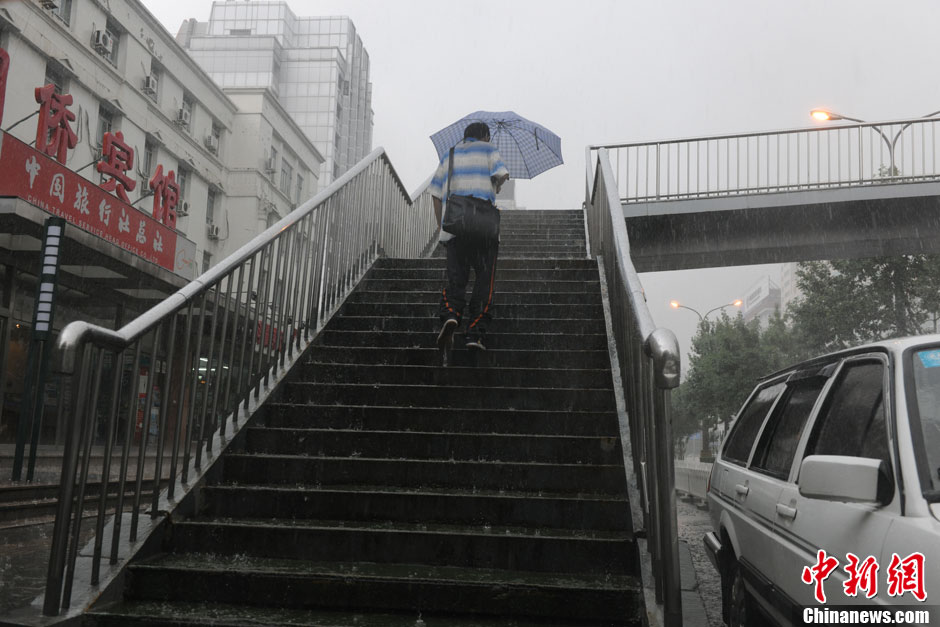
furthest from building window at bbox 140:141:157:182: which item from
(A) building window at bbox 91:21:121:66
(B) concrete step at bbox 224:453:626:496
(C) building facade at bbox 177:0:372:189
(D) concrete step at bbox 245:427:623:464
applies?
(C) building facade at bbox 177:0:372:189

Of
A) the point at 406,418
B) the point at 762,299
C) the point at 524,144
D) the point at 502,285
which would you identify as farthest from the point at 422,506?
the point at 762,299

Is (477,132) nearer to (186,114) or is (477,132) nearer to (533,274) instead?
(533,274)

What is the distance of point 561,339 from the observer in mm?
6109

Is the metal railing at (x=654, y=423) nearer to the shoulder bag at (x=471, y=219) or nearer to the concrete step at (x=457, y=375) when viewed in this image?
the concrete step at (x=457, y=375)

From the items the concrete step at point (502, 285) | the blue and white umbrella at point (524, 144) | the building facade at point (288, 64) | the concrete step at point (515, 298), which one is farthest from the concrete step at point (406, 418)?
the building facade at point (288, 64)

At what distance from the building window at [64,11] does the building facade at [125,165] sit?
0.15ft

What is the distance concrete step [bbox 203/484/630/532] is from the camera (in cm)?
395

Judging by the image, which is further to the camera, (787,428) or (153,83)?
(153,83)

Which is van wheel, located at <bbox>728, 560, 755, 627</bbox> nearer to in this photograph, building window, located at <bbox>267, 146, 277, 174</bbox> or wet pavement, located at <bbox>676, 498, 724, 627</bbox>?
wet pavement, located at <bbox>676, 498, 724, 627</bbox>

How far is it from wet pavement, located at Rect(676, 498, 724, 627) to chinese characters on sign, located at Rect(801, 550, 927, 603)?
1933 mm

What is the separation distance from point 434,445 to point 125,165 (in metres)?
14.1

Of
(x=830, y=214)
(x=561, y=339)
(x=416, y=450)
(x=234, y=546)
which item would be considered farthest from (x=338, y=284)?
(x=830, y=214)

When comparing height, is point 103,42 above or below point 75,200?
above

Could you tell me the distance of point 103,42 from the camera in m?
20.2
